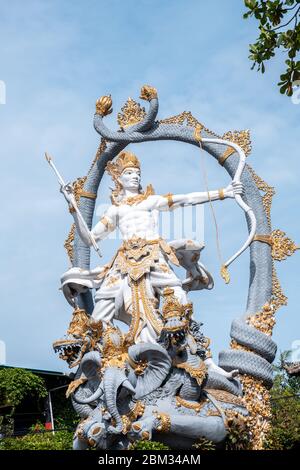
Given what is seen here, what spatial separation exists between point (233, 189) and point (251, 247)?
31.6 inches

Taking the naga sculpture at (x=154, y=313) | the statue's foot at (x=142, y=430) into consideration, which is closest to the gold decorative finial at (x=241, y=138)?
the naga sculpture at (x=154, y=313)

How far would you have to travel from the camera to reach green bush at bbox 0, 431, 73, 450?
9.80 m

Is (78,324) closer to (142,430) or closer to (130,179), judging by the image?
(142,430)

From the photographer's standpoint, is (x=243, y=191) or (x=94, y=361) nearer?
(x=94, y=361)

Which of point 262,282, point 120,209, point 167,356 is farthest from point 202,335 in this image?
point 120,209

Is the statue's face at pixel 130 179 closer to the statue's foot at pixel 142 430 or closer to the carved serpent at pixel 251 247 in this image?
the carved serpent at pixel 251 247

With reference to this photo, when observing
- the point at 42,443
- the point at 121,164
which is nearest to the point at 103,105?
the point at 121,164

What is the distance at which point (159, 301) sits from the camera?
9531 mm

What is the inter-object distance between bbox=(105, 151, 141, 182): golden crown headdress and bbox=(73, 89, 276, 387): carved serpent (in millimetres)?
603

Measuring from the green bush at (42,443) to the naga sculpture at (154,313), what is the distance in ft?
4.12

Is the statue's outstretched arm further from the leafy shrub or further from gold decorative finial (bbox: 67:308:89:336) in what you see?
the leafy shrub

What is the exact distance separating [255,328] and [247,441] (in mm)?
1426

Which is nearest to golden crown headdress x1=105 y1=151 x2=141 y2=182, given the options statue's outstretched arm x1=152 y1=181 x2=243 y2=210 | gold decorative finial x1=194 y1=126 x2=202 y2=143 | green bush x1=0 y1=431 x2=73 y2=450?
statue's outstretched arm x1=152 y1=181 x2=243 y2=210

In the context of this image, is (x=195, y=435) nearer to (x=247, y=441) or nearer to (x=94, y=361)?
(x=247, y=441)
